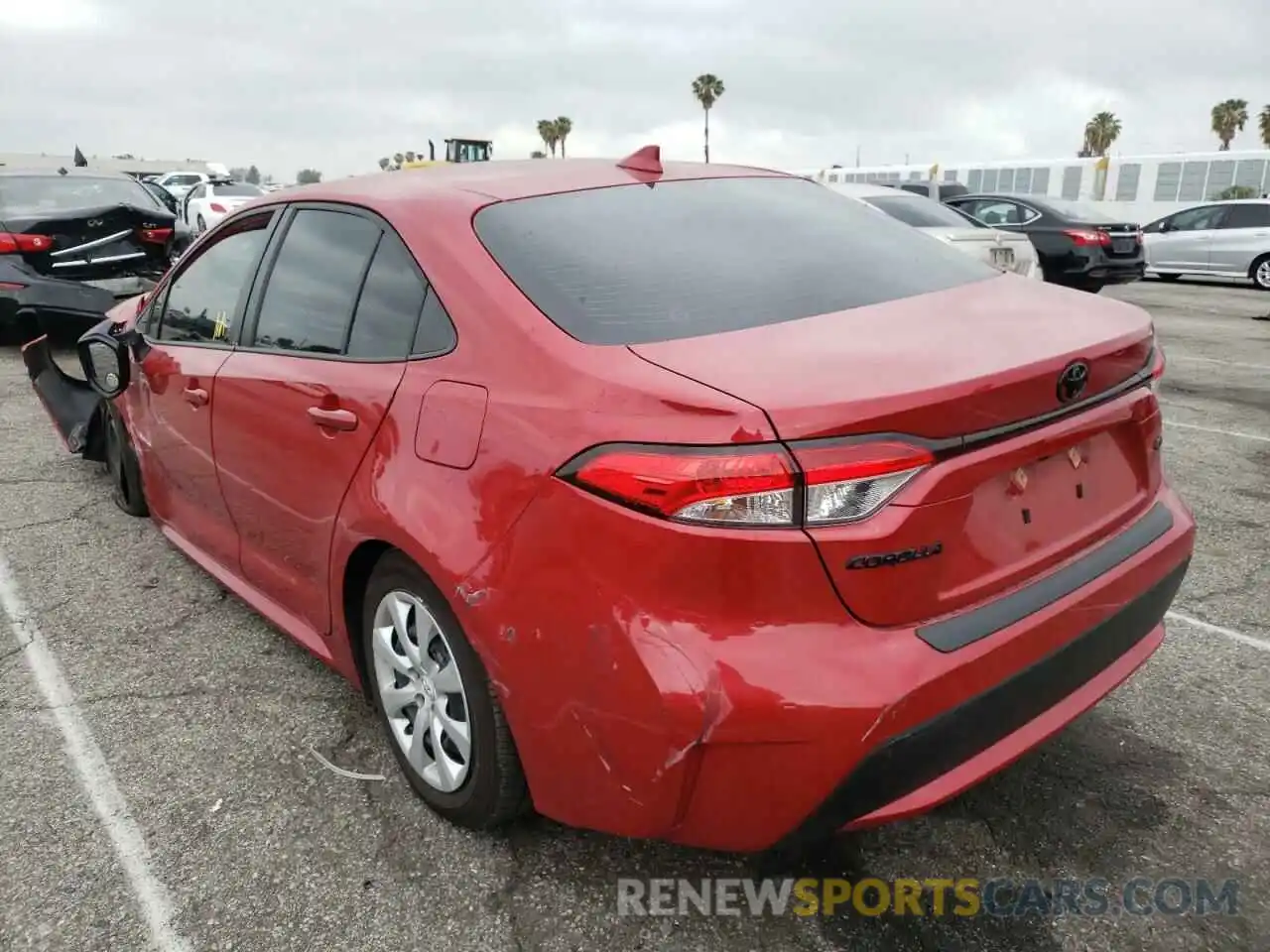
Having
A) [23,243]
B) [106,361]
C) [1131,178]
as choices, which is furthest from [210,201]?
[1131,178]

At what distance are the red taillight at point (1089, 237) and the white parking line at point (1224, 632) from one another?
1044 centimetres

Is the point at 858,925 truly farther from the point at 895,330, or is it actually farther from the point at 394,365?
the point at 394,365

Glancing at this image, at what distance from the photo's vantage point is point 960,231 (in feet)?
30.2

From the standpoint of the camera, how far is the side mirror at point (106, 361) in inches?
154

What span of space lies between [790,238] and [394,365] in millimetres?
1060

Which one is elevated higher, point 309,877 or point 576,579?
point 576,579

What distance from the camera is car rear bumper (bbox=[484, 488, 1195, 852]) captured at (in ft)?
5.57

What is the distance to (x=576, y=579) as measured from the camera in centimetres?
181

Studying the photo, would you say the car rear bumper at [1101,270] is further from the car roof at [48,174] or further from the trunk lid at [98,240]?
the car roof at [48,174]

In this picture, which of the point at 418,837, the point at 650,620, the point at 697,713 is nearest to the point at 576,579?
the point at 650,620

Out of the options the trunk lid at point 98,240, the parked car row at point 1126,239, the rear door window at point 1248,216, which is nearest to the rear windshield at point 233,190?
the trunk lid at point 98,240

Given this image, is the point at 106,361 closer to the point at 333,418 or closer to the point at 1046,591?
the point at 333,418

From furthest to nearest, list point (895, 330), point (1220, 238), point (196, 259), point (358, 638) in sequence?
point (1220, 238)
point (196, 259)
point (358, 638)
point (895, 330)

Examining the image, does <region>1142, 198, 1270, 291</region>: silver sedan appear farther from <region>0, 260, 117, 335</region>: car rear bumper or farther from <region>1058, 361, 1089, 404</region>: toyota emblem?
<region>1058, 361, 1089, 404</region>: toyota emblem
